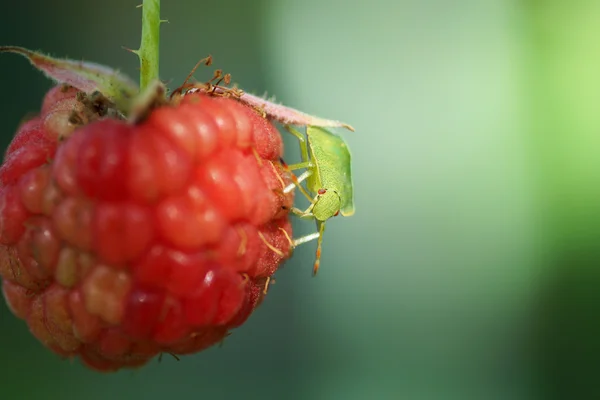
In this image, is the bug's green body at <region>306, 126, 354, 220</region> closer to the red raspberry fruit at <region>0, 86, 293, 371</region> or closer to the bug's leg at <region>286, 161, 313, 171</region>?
the bug's leg at <region>286, 161, 313, 171</region>

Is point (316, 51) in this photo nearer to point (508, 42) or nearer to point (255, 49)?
point (255, 49)

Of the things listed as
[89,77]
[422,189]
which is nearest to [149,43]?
[89,77]

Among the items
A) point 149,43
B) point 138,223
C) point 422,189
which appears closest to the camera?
point 138,223

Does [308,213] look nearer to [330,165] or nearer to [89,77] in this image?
[330,165]

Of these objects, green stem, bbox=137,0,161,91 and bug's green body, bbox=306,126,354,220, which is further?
bug's green body, bbox=306,126,354,220

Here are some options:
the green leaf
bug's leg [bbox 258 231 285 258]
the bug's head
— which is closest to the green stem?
the green leaf

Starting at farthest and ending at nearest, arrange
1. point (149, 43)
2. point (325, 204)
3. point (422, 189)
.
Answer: point (422, 189), point (325, 204), point (149, 43)
